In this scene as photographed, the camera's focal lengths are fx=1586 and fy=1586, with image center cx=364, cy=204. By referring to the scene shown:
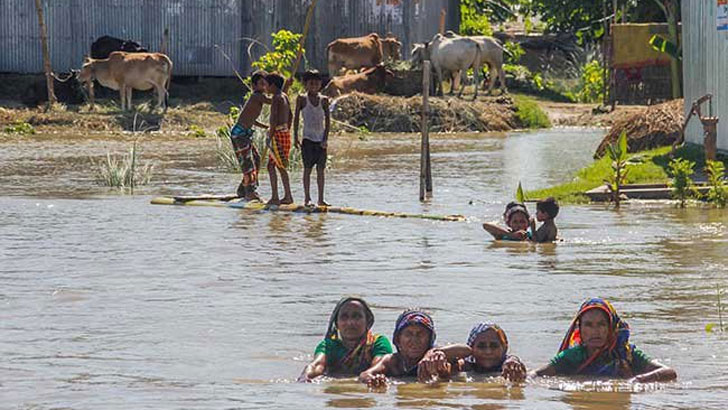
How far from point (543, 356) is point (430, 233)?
18.6 ft

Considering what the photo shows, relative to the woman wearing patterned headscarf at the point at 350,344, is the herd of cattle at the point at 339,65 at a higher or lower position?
higher

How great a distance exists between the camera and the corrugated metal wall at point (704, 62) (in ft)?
65.1

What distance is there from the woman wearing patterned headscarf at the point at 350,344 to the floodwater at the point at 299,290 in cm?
18

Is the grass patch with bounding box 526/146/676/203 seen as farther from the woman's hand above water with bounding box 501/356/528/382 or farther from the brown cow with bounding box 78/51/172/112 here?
the brown cow with bounding box 78/51/172/112

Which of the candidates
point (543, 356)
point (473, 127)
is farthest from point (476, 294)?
point (473, 127)

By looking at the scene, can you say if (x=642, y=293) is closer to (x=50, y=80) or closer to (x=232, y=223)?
(x=232, y=223)

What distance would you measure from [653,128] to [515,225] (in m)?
8.88

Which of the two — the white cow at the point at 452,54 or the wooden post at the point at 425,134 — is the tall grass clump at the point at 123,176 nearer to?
the wooden post at the point at 425,134

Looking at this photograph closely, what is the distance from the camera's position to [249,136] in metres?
18.0

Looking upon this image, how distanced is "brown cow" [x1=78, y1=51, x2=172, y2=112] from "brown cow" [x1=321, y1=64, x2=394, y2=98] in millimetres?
3243

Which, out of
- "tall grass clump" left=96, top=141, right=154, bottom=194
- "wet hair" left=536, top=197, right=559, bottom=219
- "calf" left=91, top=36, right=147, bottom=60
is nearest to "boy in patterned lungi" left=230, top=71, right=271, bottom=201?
"tall grass clump" left=96, top=141, right=154, bottom=194

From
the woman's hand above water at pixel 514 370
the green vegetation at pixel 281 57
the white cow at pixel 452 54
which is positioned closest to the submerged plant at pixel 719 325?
the woman's hand above water at pixel 514 370

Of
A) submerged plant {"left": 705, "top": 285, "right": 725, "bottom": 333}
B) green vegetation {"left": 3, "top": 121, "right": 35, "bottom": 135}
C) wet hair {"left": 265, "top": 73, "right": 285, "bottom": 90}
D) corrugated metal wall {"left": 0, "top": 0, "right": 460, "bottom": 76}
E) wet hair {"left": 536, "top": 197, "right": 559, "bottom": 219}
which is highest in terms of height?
corrugated metal wall {"left": 0, "top": 0, "right": 460, "bottom": 76}

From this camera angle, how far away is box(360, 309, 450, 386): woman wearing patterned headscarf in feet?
28.9
